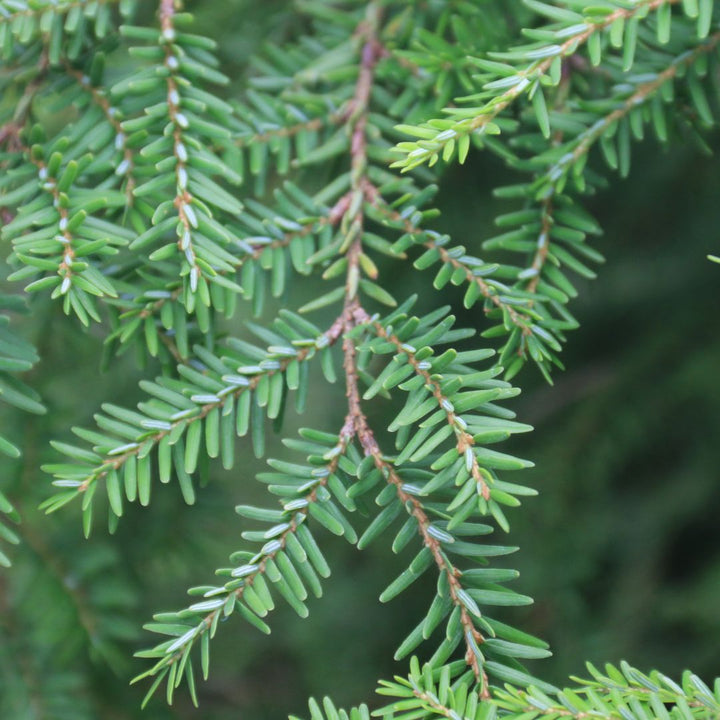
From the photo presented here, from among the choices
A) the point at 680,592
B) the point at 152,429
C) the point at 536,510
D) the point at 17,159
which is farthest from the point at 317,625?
the point at 17,159

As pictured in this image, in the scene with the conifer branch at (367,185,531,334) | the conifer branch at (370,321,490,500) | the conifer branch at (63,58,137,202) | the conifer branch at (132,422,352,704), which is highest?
the conifer branch at (63,58,137,202)

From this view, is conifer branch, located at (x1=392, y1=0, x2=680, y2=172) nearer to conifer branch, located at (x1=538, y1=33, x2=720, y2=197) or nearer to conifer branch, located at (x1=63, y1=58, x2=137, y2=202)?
conifer branch, located at (x1=538, y1=33, x2=720, y2=197)

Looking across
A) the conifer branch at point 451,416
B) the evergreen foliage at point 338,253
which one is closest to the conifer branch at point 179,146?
the evergreen foliage at point 338,253

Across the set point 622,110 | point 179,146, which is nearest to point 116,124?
point 179,146

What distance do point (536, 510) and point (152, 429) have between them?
64cm

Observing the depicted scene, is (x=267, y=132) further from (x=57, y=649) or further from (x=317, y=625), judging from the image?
(x=317, y=625)

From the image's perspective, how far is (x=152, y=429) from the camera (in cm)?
60

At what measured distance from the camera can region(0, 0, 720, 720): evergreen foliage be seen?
539 mm

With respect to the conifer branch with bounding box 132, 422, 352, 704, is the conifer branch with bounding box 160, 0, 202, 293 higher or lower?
higher

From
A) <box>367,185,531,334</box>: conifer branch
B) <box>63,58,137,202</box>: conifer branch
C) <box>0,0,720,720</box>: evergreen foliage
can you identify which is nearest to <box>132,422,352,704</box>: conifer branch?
<box>0,0,720,720</box>: evergreen foliage

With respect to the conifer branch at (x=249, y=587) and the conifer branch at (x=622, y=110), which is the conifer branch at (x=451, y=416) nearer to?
the conifer branch at (x=249, y=587)

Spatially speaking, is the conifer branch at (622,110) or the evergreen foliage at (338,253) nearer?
the evergreen foliage at (338,253)

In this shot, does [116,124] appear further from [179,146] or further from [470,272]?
[470,272]

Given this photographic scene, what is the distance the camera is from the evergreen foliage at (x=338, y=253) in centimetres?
54
